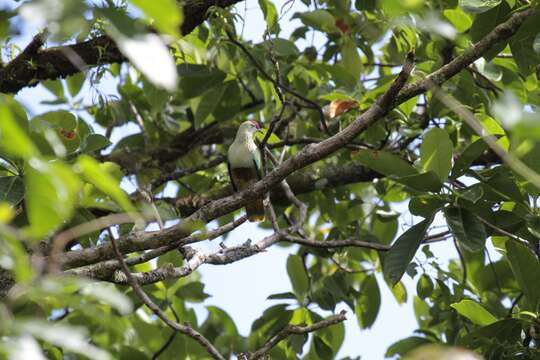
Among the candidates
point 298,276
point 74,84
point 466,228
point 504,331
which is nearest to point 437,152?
point 466,228

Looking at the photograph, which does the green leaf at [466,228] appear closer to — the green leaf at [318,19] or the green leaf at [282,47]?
the green leaf at [282,47]

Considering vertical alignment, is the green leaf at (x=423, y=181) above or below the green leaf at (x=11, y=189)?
below

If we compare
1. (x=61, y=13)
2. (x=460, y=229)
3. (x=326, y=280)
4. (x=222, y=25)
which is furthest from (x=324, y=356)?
(x=61, y=13)

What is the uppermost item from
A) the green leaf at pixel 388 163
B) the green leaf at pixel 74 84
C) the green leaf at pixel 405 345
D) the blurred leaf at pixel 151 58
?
the green leaf at pixel 74 84

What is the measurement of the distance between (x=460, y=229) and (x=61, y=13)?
1788 millimetres

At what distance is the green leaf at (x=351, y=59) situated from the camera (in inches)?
165

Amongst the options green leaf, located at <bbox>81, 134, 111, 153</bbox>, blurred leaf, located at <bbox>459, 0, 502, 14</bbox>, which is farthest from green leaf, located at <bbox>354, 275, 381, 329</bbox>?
green leaf, located at <bbox>81, 134, 111, 153</bbox>

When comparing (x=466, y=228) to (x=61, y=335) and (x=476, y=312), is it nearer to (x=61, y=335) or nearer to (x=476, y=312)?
(x=476, y=312)

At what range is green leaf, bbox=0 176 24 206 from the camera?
253cm

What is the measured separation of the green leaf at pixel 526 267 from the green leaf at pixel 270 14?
1.54 m

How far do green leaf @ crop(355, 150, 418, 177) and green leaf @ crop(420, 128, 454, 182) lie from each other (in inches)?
2.4

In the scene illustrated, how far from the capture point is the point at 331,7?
14.0ft

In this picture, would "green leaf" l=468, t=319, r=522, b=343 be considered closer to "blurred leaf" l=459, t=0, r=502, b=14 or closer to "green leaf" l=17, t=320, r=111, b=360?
"blurred leaf" l=459, t=0, r=502, b=14

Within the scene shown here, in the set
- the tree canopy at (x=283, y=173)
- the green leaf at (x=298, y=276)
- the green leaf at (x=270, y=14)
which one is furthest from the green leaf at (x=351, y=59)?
the green leaf at (x=298, y=276)
